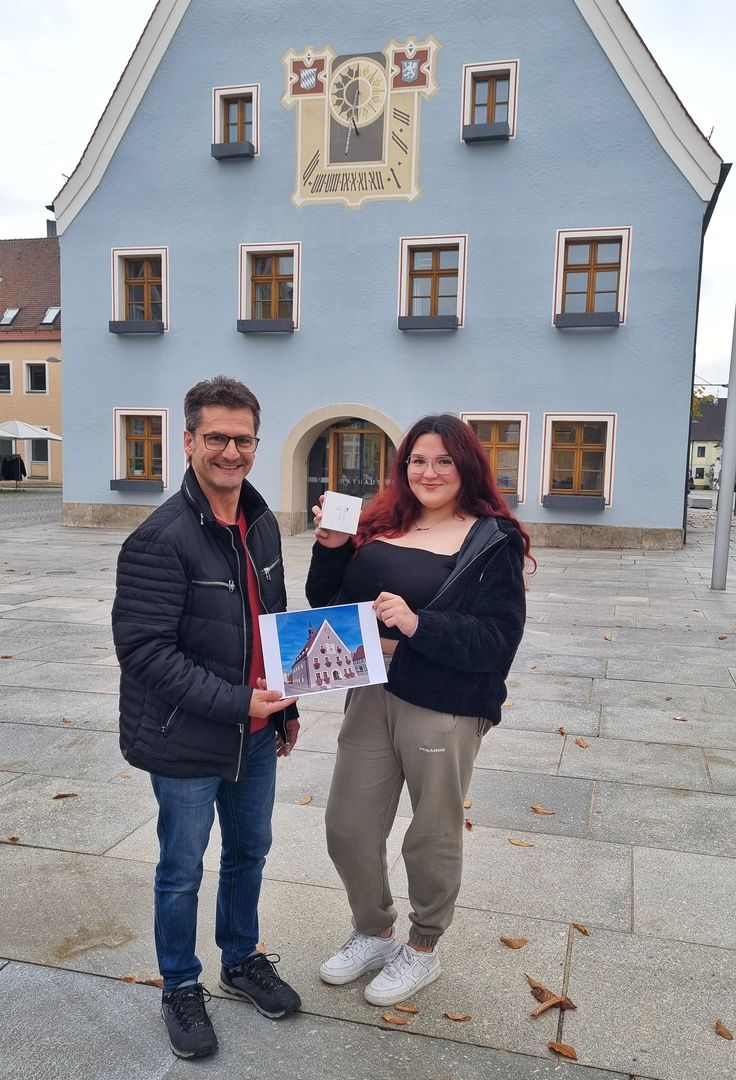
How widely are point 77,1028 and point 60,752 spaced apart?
107 inches

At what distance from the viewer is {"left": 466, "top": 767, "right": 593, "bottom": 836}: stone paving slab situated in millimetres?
4375

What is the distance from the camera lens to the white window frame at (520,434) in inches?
680

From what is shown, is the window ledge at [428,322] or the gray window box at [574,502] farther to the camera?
the window ledge at [428,322]

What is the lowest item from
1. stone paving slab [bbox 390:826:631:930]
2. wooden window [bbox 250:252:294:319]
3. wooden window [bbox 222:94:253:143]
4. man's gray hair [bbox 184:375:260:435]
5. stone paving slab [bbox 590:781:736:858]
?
stone paving slab [bbox 590:781:736:858]

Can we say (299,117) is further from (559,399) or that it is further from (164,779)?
(164,779)

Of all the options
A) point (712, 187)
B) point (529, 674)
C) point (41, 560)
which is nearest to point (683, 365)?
point (712, 187)

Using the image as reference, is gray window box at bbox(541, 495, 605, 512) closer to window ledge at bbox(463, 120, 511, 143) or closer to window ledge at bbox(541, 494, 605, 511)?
window ledge at bbox(541, 494, 605, 511)

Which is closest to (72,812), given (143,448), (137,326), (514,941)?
(514,941)

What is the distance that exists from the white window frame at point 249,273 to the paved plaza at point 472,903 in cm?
1261

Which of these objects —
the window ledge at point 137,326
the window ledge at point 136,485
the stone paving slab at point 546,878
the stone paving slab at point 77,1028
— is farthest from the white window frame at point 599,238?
the stone paving slab at point 77,1028

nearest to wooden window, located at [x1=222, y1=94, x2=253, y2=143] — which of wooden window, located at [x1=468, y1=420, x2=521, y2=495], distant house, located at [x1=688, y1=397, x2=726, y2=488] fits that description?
wooden window, located at [x1=468, y1=420, x2=521, y2=495]

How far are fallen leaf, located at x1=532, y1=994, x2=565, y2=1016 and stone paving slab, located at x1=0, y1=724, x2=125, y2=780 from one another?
2848 millimetres

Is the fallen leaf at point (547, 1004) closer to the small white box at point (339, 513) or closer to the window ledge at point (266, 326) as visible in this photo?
the small white box at point (339, 513)

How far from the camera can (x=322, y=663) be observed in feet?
8.63
